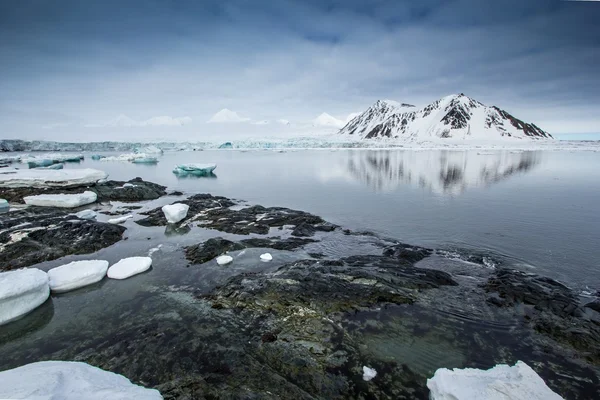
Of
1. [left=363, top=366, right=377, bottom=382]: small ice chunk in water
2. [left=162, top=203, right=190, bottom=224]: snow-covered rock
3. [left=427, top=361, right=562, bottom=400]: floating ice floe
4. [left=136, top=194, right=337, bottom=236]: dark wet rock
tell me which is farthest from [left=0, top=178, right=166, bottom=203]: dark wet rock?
[left=427, top=361, right=562, bottom=400]: floating ice floe

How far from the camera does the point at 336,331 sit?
4.22 meters

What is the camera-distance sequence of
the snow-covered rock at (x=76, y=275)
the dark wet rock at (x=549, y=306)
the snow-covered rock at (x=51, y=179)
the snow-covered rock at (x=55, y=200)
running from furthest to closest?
the snow-covered rock at (x=51, y=179), the snow-covered rock at (x=55, y=200), the snow-covered rock at (x=76, y=275), the dark wet rock at (x=549, y=306)

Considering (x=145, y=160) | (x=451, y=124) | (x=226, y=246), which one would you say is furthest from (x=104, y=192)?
(x=451, y=124)

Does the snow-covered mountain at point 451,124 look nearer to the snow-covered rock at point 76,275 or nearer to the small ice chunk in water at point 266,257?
the small ice chunk in water at point 266,257

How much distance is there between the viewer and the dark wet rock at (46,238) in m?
→ 7.10

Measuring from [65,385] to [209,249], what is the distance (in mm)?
4863

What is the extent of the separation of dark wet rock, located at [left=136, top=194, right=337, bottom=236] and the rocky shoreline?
8.52 feet

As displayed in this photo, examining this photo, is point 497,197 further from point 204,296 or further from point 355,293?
point 204,296

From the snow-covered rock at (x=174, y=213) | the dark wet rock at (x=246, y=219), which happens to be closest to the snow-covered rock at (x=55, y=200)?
the dark wet rock at (x=246, y=219)

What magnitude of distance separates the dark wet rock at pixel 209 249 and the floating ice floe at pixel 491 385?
5474 mm

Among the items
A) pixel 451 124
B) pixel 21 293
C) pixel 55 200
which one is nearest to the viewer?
pixel 21 293

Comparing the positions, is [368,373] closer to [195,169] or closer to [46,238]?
[46,238]

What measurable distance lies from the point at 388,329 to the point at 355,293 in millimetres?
887

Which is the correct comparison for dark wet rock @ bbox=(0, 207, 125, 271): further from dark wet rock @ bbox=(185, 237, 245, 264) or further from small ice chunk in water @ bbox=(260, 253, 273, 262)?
small ice chunk in water @ bbox=(260, 253, 273, 262)
